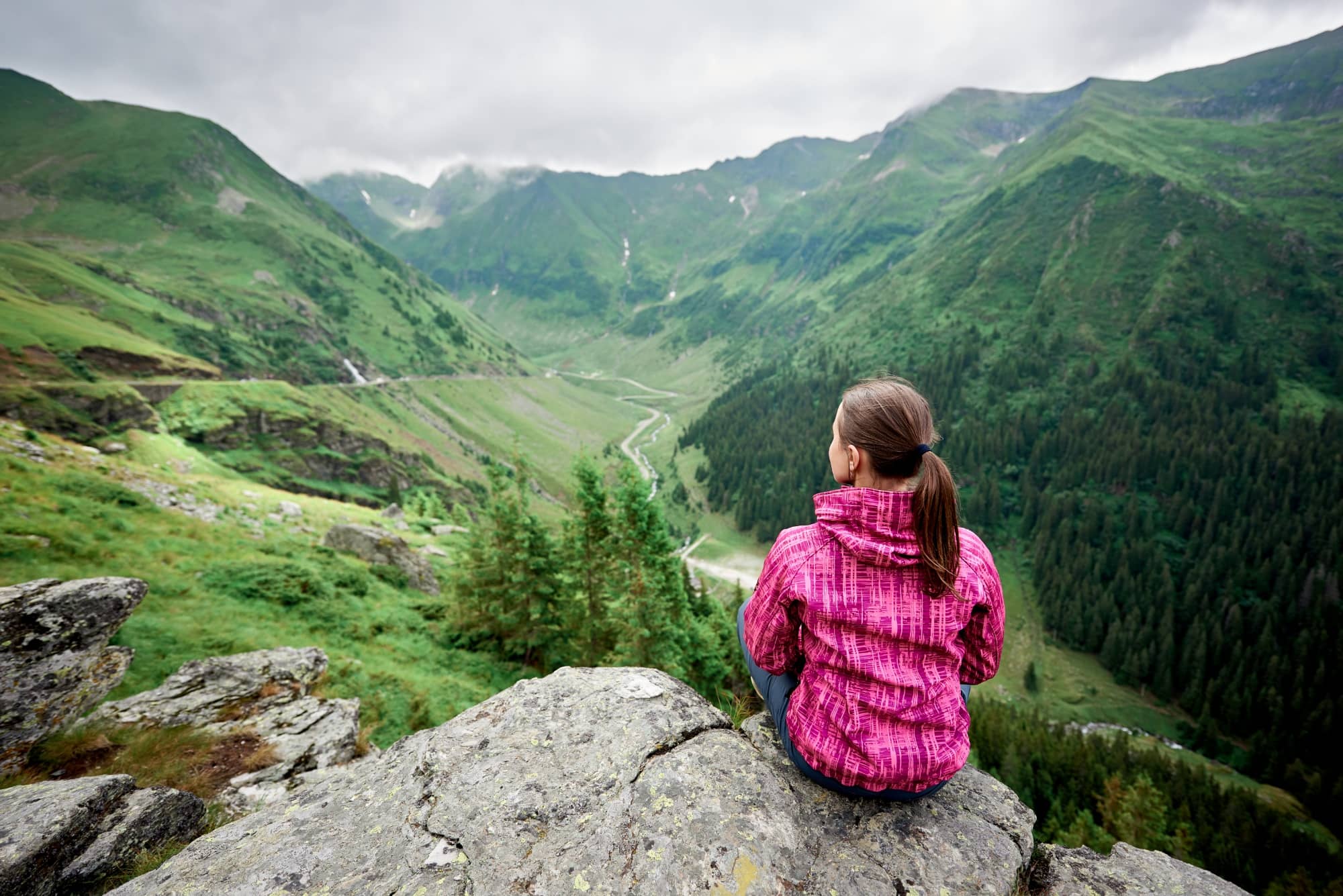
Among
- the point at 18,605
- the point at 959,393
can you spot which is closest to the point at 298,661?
the point at 18,605

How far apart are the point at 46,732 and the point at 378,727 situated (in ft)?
18.7

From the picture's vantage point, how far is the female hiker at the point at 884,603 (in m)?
3.82

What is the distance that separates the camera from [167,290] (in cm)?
11306

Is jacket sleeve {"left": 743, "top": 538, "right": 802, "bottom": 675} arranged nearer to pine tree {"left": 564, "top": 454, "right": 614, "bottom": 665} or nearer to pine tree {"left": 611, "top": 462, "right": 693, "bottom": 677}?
pine tree {"left": 611, "top": 462, "right": 693, "bottom": 677}

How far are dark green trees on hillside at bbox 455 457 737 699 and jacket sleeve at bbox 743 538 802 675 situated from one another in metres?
15.2

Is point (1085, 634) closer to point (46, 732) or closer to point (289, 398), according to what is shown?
point (46, 732)

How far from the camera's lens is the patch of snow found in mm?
133250

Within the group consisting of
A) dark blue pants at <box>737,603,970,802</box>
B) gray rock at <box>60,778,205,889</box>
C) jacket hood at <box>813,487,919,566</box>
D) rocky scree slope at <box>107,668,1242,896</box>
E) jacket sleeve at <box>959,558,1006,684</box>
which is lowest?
gray rock at <box>60,778,205,889</box>

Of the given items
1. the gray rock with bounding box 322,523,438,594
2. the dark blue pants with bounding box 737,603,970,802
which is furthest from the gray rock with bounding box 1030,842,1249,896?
the gray rock with bounding box 322,523,438,594

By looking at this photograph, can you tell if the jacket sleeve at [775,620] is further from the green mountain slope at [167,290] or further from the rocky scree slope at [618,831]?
the green mountain slope at [167,290]

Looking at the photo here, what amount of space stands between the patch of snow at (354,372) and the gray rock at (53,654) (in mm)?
141978

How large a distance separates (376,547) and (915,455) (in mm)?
27784

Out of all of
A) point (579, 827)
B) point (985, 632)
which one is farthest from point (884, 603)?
point (579, 827)

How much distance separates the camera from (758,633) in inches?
179
